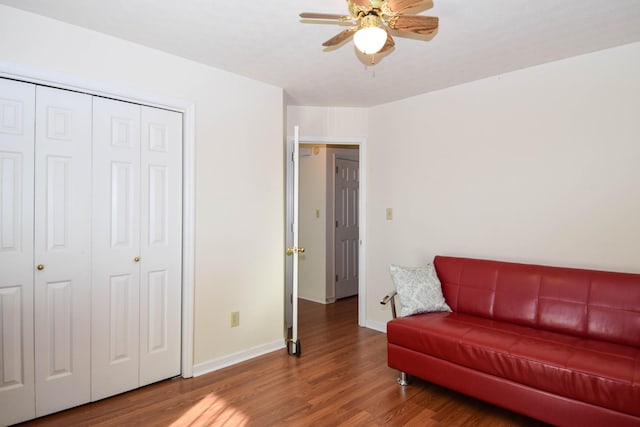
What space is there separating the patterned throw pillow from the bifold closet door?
172 centimetres

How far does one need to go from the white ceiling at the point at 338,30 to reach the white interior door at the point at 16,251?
583 millimetres

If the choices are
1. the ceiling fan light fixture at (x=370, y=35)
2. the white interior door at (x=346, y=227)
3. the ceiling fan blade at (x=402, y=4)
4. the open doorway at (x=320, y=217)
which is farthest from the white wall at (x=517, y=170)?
the ceiling fan light fixture at (x=370, y=35)

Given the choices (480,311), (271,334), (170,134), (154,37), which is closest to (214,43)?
(154,37)

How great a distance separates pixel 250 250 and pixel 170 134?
1146 mm

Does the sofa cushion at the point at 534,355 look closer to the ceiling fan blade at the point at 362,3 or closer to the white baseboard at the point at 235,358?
the white baseboard at the point at 235,358

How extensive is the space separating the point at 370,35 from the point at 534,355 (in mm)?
1933

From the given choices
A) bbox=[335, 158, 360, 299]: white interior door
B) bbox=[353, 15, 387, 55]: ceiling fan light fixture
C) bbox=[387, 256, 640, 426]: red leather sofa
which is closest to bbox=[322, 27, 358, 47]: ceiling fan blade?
bbox=[353, 15, 387, 55]: ceiling fan light fixture

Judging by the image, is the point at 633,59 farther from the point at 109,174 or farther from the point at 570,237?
the point at 109,174

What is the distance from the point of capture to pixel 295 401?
8.20 ft

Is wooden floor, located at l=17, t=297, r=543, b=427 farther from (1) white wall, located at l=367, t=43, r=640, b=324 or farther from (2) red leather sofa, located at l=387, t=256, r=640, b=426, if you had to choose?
(1) white wall, located at l=367, t=43, r=640, b=324

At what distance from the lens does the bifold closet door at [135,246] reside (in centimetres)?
247

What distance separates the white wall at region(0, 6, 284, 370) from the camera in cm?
244

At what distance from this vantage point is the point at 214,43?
2537mm

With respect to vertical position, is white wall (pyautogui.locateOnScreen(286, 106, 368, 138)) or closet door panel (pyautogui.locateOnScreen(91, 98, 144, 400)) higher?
white wall (pyautogui.locateOnScreen(286, 106, 368, 138))
